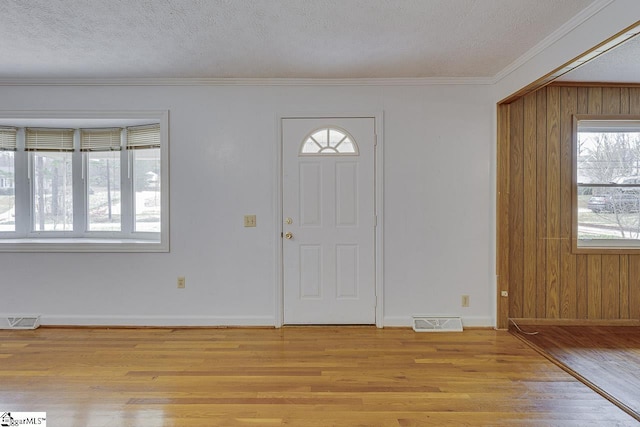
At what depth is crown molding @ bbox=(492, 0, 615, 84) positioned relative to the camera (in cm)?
205

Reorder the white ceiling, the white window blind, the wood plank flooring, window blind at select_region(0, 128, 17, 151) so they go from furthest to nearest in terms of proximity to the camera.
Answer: the white window blind < window blind at select_region(0, 128, 17, 151) < the white ceiling < the wood plank flooring

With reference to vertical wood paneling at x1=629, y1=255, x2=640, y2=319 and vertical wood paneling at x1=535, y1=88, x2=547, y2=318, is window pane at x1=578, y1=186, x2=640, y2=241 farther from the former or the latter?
vertical wood paneling at x1=535, y1=88, x2=547, y2=318

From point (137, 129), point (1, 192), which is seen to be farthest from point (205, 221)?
point (1, 192)

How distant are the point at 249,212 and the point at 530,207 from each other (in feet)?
8.98

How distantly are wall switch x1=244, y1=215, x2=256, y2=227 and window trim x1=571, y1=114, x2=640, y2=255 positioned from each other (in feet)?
10.2

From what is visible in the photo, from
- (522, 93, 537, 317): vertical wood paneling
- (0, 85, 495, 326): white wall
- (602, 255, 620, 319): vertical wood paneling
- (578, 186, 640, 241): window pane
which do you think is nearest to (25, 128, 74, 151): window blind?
(0, 85, 495, 326): white wall

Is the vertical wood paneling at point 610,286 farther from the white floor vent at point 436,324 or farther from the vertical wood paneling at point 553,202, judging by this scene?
the white floor vent at point 436,324

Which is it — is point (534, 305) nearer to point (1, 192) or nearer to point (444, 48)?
point (444, 48)

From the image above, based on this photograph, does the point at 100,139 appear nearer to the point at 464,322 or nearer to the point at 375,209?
the point at 375,209

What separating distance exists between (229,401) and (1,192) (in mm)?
3617

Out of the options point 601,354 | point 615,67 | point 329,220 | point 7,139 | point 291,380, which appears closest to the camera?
point 291,380

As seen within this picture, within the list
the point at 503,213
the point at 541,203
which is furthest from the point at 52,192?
the point at 541,203

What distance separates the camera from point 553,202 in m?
3.44

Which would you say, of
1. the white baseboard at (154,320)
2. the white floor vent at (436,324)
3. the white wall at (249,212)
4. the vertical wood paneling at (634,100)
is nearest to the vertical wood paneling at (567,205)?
the vertical wood paneling at (634,100)
